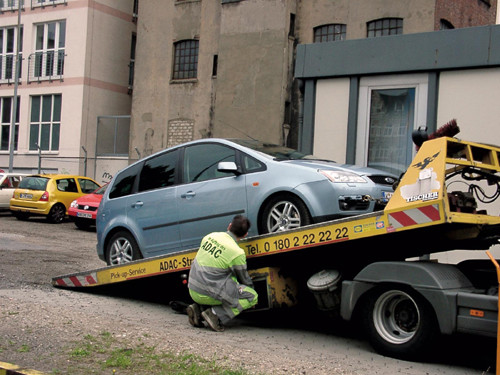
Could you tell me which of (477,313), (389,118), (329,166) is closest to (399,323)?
(477,313)

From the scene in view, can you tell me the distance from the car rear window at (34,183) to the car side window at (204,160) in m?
14.4

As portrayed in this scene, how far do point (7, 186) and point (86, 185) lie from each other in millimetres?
2854

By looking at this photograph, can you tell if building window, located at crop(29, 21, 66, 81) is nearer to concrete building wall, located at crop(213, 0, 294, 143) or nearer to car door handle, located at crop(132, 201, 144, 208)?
concrete building wall, located at crop(213, 0, 294, 143)

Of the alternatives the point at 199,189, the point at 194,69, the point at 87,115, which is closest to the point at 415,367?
the point at 199,189

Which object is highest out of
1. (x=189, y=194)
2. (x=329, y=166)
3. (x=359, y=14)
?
(x=359, y=14)

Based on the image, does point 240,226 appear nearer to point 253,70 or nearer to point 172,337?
point 172,337

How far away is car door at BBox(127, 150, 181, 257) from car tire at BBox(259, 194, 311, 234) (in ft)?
4.79

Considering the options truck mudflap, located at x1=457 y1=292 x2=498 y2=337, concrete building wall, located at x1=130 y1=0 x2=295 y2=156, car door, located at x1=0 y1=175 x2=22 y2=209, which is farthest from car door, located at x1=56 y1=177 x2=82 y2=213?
truck mudflap, located at x1=457 y1=292 x2=498 y2=337

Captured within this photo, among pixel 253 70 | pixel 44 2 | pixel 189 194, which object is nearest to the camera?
pixel 189 194

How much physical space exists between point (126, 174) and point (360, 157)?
173 inches

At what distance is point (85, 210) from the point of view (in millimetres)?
19688

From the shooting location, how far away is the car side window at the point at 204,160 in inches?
322

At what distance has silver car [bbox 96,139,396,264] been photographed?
7.19 m

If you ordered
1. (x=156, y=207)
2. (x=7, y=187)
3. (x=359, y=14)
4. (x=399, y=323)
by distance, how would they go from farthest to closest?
1. (x=359, y=14)
2. (x=7, y=187)
3. (x=156, y=207)
4. (x=399, y=323)
